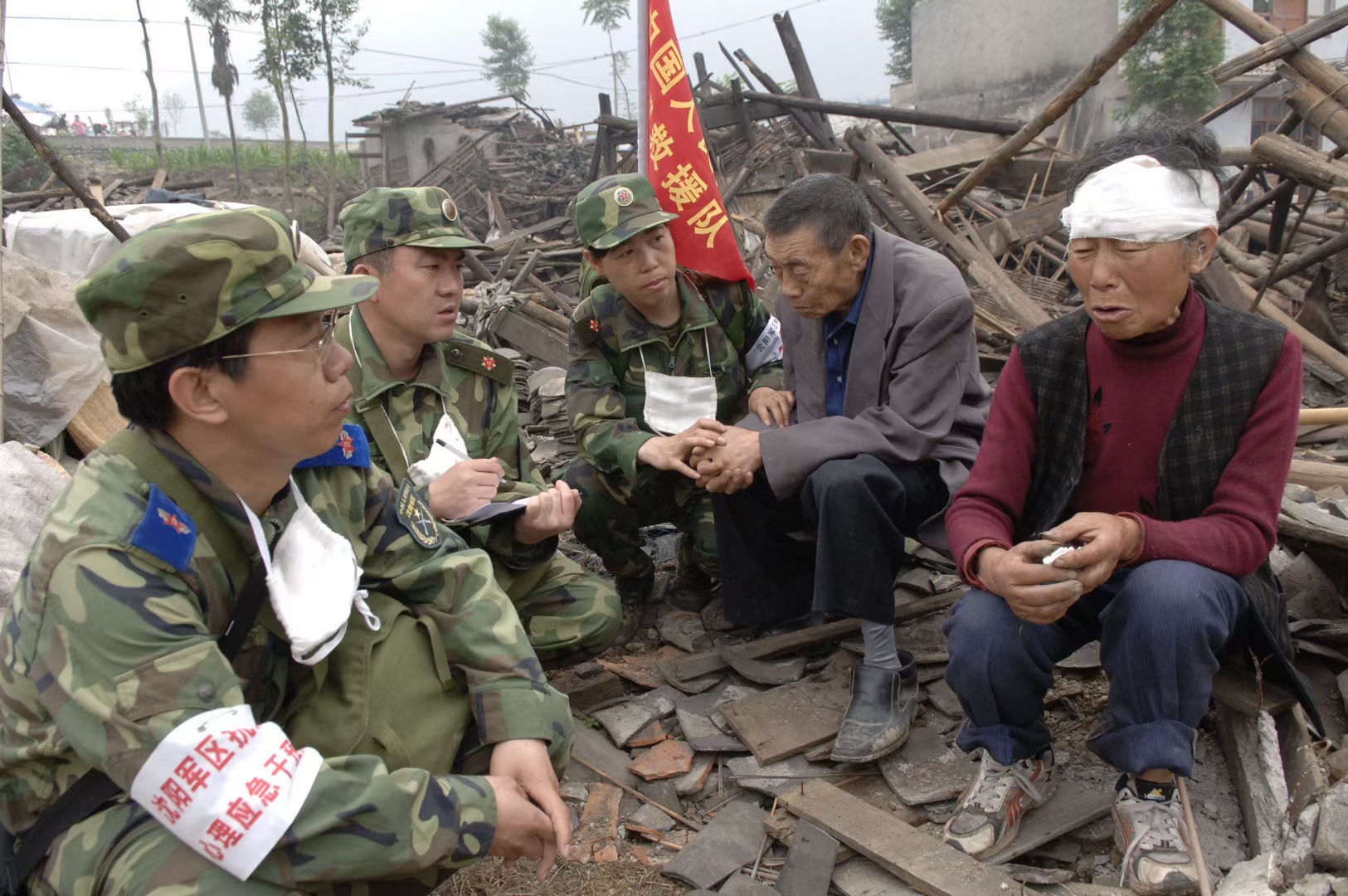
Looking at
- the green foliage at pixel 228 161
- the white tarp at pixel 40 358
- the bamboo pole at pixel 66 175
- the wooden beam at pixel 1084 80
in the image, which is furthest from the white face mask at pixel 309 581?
the green foliage at pixel 228 161

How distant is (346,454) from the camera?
2.30m

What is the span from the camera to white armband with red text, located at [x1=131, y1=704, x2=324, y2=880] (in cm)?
163

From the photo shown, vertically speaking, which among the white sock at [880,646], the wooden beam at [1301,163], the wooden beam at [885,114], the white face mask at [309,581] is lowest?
the white sock at [880,646]

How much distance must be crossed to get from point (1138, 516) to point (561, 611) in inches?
83.5

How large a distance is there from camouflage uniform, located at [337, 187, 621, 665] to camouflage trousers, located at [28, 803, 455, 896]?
5.66ft

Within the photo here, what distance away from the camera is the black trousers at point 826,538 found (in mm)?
3242

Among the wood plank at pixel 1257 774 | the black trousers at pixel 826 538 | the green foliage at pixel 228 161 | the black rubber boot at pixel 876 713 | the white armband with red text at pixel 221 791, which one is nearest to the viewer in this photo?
the white armband with red text at pixel 221 791

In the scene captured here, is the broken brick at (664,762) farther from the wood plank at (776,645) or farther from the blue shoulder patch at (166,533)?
the blue shoulder patch at (166,533)

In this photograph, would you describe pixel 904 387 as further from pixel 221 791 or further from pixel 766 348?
pixel 221 791

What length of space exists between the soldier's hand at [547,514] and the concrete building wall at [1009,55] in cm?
2348

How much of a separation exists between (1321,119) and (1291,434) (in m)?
3.24

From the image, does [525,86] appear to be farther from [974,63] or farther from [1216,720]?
[1216,720]

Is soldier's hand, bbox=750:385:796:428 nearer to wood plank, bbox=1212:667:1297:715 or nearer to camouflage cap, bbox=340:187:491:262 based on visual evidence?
camouflage cap, bbox=340:187:491:262

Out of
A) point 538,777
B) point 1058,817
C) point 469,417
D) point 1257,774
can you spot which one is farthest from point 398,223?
point 1257,774
